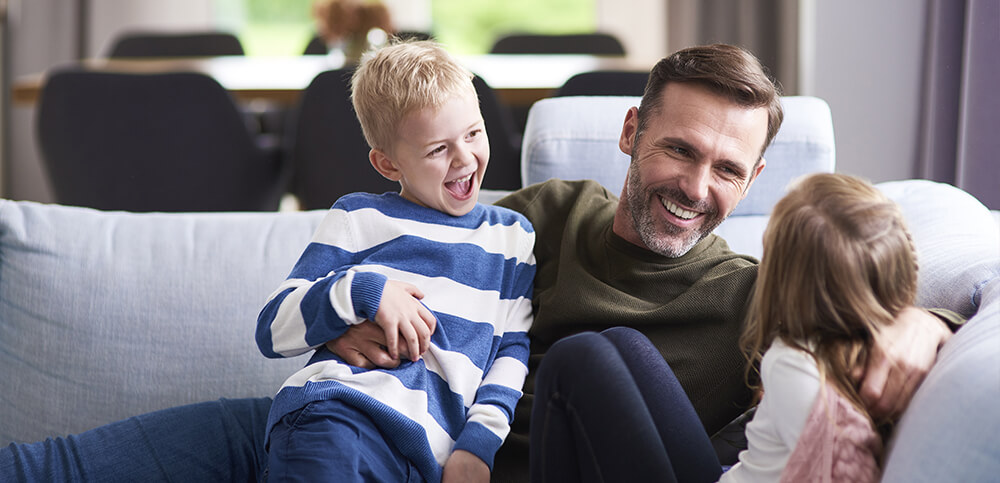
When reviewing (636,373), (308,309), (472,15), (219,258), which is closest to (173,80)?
(219,258)

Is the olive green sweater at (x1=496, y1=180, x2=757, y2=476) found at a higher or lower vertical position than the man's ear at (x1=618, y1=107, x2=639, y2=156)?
lower

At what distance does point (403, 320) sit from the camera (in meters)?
1.05

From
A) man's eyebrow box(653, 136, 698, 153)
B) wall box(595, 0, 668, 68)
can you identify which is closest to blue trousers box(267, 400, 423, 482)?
man's eyebrow box(653, 136, 698, 153)

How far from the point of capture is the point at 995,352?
781 mm

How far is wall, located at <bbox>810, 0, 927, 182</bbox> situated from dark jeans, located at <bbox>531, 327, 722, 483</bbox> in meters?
1.45

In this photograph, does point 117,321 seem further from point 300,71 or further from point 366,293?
point 300,71

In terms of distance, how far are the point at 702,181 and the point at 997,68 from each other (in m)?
0.83

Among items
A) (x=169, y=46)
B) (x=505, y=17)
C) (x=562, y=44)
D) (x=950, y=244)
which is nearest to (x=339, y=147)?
(x=950, y=244)

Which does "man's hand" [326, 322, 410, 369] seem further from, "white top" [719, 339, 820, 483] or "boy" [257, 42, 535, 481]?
"white top" [719, 339, 820, 483]

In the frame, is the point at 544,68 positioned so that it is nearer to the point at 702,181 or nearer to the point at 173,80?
the point at 173,80

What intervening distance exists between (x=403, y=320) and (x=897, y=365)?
56cm

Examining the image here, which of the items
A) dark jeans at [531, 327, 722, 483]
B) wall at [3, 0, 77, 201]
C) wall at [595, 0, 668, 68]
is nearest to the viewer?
dark jeans at [531, 327, 722, 483]

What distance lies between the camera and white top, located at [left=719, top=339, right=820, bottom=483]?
0.81 m

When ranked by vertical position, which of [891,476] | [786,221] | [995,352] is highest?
[786,221]
